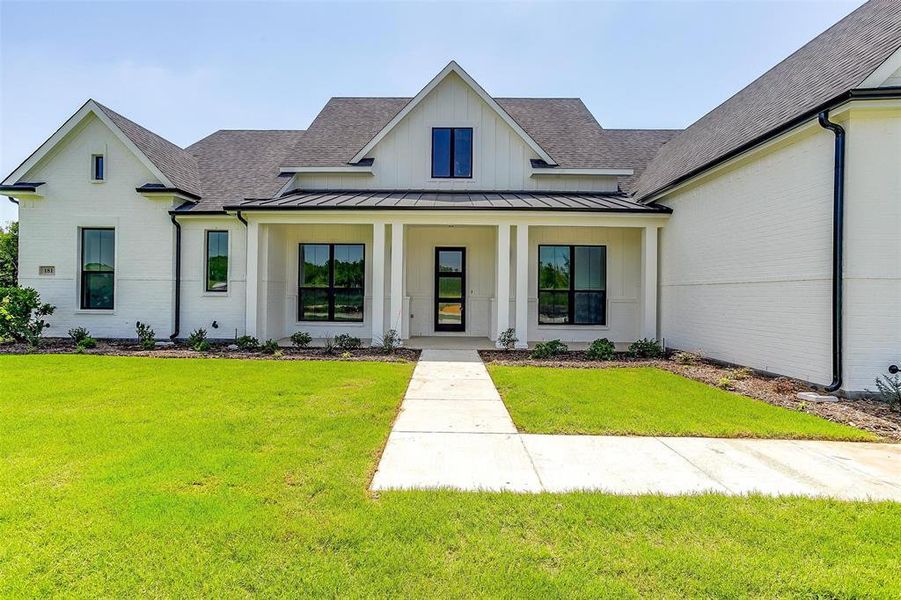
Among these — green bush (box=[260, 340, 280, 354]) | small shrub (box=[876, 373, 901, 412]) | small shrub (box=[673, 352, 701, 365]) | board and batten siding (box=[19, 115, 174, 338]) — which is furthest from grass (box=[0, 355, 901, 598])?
board and batten siding (box=[19, 115, 174, 338])

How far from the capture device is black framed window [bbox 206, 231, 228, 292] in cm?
1337

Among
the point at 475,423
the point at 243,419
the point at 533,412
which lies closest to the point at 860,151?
the point at 533,412

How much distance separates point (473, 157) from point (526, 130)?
2554 millimetres

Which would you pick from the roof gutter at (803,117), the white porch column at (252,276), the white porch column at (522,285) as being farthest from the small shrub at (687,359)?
the white porch column at (252,276)

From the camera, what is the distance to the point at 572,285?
1376cm

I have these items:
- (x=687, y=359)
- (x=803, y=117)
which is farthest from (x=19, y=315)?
(x=803, y=117)

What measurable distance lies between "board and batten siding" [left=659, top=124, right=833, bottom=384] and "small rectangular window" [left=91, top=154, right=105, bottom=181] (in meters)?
16.7

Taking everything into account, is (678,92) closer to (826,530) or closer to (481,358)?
(481,358)

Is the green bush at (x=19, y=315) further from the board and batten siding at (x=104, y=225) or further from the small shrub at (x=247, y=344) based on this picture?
the small shrub at (x=247, y=344)

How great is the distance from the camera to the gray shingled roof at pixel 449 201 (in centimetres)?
1164

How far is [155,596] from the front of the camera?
242cm

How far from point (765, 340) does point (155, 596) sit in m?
9.95

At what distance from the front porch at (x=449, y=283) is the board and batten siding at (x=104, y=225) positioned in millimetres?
3489

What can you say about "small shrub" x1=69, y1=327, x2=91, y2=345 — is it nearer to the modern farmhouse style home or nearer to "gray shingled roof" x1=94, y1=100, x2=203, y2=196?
the modern farmhouse style home
